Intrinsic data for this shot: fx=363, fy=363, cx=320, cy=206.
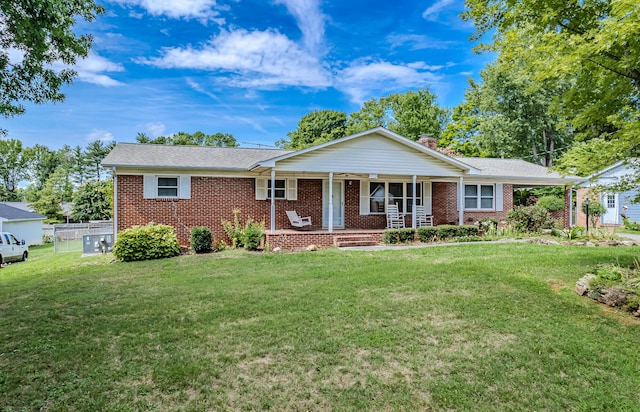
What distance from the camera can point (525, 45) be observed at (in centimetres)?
705

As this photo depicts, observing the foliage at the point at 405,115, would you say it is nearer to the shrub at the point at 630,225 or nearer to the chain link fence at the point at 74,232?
the shrub at the point at 630,225

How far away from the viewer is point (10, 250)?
1670 centimetres

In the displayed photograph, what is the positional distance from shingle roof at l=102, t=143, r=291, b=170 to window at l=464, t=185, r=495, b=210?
9366 mm

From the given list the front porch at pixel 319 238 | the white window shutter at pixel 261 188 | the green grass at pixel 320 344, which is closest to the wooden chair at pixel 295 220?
the front porch at pixel 319 238

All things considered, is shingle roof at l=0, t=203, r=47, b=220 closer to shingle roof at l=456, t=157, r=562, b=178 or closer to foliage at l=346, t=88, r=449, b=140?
foliage at l=346, t=88, r=449, b=140

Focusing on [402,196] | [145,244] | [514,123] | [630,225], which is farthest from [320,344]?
[514,123]

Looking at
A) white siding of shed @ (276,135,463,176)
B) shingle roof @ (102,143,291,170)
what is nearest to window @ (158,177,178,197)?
shingle roof @ (102,143,291,170)

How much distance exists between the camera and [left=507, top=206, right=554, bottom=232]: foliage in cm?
1548

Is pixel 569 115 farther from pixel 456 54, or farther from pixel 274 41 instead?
pixel 456 54

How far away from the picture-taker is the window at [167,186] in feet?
42.5

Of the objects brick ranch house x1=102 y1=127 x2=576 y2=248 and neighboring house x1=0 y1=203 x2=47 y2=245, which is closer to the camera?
brick ranch house x1=102 y1=127 x2=576 y2=248

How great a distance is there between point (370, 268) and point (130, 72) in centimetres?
1568

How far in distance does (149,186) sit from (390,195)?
9767 millimetres

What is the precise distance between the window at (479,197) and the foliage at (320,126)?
76.5ft
